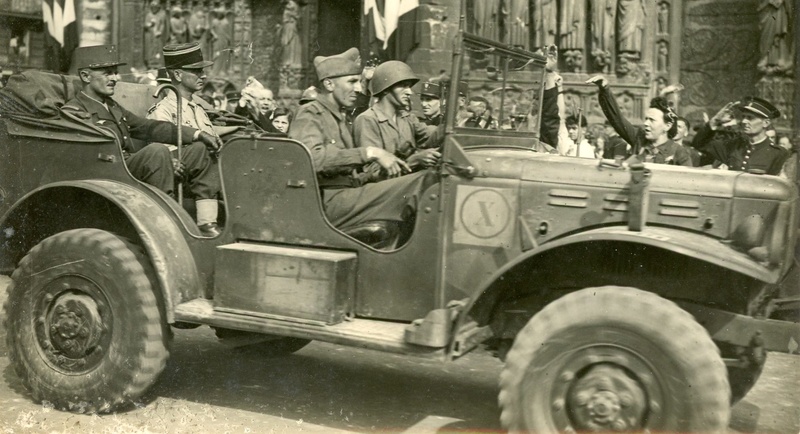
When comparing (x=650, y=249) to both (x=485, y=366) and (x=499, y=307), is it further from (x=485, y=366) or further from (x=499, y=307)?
(x=485, y=366)

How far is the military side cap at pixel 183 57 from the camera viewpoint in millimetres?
6551

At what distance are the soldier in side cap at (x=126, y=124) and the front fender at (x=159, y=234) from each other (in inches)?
9.0

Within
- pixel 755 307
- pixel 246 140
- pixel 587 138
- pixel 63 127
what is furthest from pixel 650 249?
pixel 587 138

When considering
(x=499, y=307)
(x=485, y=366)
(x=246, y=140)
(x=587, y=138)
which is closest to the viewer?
(x=499, y=307)

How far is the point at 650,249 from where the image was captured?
13.9 feet

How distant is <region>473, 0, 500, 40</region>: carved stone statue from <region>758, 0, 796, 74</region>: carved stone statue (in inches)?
125

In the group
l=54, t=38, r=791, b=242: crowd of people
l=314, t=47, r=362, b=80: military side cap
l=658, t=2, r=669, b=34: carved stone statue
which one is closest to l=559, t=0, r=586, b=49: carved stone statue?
l=658, t=2, r=669, b=34: carved stone statue

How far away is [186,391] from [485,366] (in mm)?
1978

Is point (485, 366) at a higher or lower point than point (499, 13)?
lower

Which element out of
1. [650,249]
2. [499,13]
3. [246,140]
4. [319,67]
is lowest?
[650,249]

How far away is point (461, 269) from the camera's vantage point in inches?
178

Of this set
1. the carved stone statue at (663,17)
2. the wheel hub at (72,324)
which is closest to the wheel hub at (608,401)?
the wheel hub at (72,324)

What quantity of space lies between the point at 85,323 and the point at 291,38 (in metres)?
9.32

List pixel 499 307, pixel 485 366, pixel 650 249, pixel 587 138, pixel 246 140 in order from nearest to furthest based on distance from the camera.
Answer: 1. pixel 650 249
2. pixel 499 307
3. pixel 246 140
4. pixel 485 366
5. pixel 587 138
